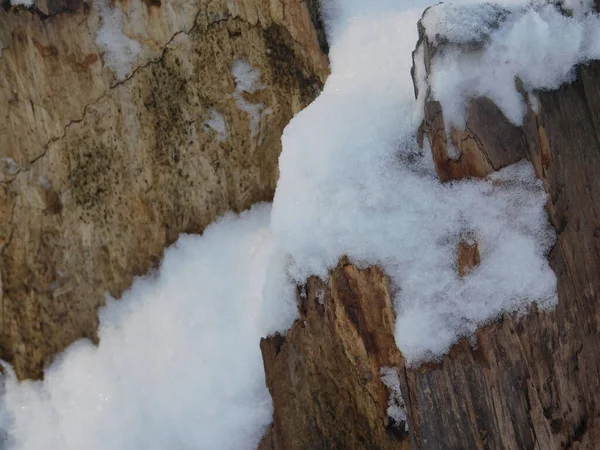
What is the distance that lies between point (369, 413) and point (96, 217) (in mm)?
1336

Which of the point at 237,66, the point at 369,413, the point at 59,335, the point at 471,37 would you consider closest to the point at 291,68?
the point at 237,66

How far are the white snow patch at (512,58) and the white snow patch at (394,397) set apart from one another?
0.70 m

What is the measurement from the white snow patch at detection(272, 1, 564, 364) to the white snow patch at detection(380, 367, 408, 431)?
0.20 meters

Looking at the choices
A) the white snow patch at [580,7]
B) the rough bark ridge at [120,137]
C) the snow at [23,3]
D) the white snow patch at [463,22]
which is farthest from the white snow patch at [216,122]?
the white snow patch at [580,7]

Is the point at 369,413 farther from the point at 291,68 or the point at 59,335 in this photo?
the point at 59,335

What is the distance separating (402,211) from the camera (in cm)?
166

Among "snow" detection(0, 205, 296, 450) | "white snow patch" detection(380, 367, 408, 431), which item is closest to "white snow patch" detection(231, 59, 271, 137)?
"snow" detection(0, 205, 296, 450)

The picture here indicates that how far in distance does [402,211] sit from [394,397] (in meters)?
0.54

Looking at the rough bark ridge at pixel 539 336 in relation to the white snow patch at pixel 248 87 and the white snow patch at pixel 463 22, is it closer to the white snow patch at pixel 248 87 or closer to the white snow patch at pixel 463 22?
the white snow patch at pixel 463 22

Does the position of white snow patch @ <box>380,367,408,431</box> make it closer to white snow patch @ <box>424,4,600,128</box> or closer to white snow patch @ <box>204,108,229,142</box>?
white snow patch @ <box>424,4,600,128</box>

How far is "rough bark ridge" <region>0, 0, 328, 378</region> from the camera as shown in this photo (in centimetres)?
227

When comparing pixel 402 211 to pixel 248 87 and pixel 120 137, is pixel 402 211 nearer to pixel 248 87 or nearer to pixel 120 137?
pixel 248 87

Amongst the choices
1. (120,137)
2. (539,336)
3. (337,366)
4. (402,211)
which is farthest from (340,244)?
(120,137)

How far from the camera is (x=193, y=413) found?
2.25 meters
